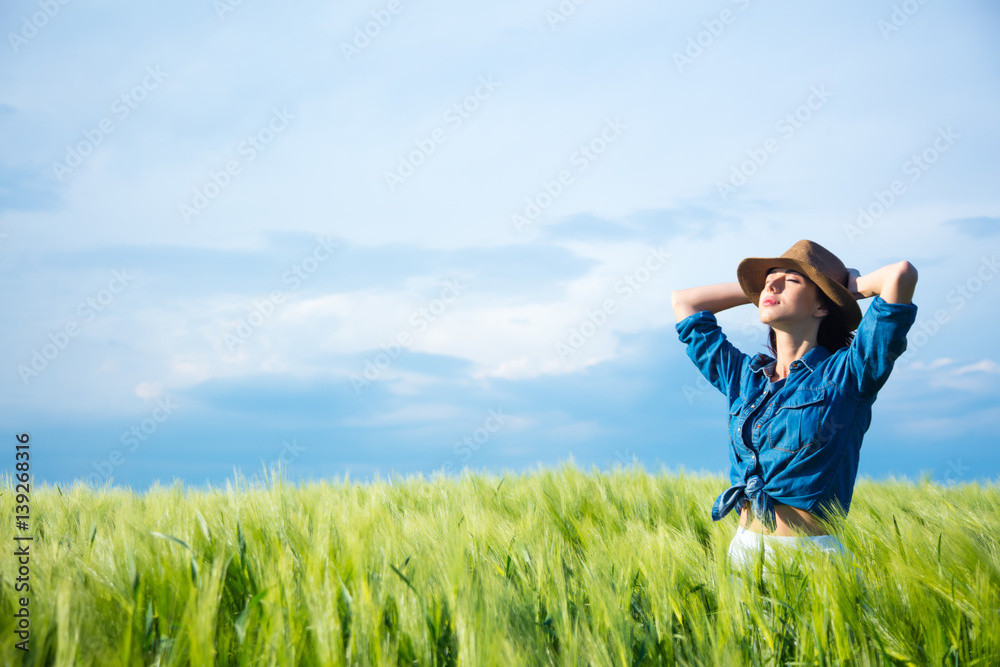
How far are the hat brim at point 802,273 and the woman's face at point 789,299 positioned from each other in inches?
1.8

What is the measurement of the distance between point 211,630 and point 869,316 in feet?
8.01

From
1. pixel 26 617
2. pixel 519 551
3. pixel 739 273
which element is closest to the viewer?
pixel 26 617

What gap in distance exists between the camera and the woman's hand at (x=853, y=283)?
2.94m

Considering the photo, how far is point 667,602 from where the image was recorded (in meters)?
1.92

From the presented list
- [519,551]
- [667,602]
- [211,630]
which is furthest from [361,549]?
[667,602]

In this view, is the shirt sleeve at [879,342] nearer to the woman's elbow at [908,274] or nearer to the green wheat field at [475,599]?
the woman's elbow at [908,274]

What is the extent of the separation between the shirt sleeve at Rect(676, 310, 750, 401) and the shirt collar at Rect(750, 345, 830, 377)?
0.23ft

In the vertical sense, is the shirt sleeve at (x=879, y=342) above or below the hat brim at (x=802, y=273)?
below

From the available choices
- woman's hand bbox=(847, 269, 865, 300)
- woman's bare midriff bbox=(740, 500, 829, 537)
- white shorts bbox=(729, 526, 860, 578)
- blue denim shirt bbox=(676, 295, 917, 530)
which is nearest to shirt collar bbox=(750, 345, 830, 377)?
blue denim shirt bbox=(676, 295, 917, 530)

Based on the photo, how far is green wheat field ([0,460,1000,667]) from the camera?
154 centimetres

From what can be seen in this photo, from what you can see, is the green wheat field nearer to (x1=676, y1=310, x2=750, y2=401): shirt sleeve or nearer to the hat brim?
(x1=676, y1=310, x2=750, y2=401): shirt sleeve

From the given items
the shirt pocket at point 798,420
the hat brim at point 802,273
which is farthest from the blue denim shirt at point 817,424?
the hat brim at point 802,273

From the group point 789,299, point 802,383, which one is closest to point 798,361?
point 802,383

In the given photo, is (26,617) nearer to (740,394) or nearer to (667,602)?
(667,602)
